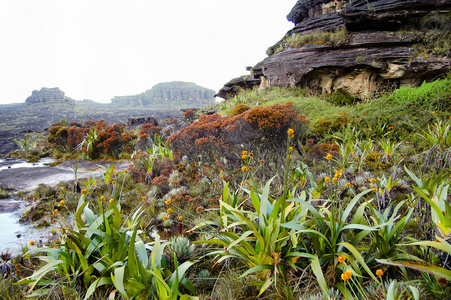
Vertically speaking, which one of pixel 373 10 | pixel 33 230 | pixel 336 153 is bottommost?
pixel 33 230

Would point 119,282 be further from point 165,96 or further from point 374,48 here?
point 165,96

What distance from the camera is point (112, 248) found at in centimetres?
186

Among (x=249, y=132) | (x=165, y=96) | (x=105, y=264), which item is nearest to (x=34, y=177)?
(x=105, y=264)

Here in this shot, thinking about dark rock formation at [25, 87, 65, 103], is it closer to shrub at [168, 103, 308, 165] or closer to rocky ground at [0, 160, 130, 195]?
rocky ground at [0, 160, 130, 195]

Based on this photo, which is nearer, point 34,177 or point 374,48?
point 34,177

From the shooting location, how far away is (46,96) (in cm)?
5612

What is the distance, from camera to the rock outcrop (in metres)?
8.29

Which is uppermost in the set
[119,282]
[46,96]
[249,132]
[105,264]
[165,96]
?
[165,96]

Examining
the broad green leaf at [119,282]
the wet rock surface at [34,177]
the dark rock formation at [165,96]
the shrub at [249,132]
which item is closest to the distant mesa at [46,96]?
the dark rock formation at [165,96]

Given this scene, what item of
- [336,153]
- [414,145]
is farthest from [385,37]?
[336,153]

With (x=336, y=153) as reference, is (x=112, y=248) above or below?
below

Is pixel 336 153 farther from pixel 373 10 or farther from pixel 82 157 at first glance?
pixel 82 157

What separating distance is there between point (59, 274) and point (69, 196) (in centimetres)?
275

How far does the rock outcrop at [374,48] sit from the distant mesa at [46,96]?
2467 inches
